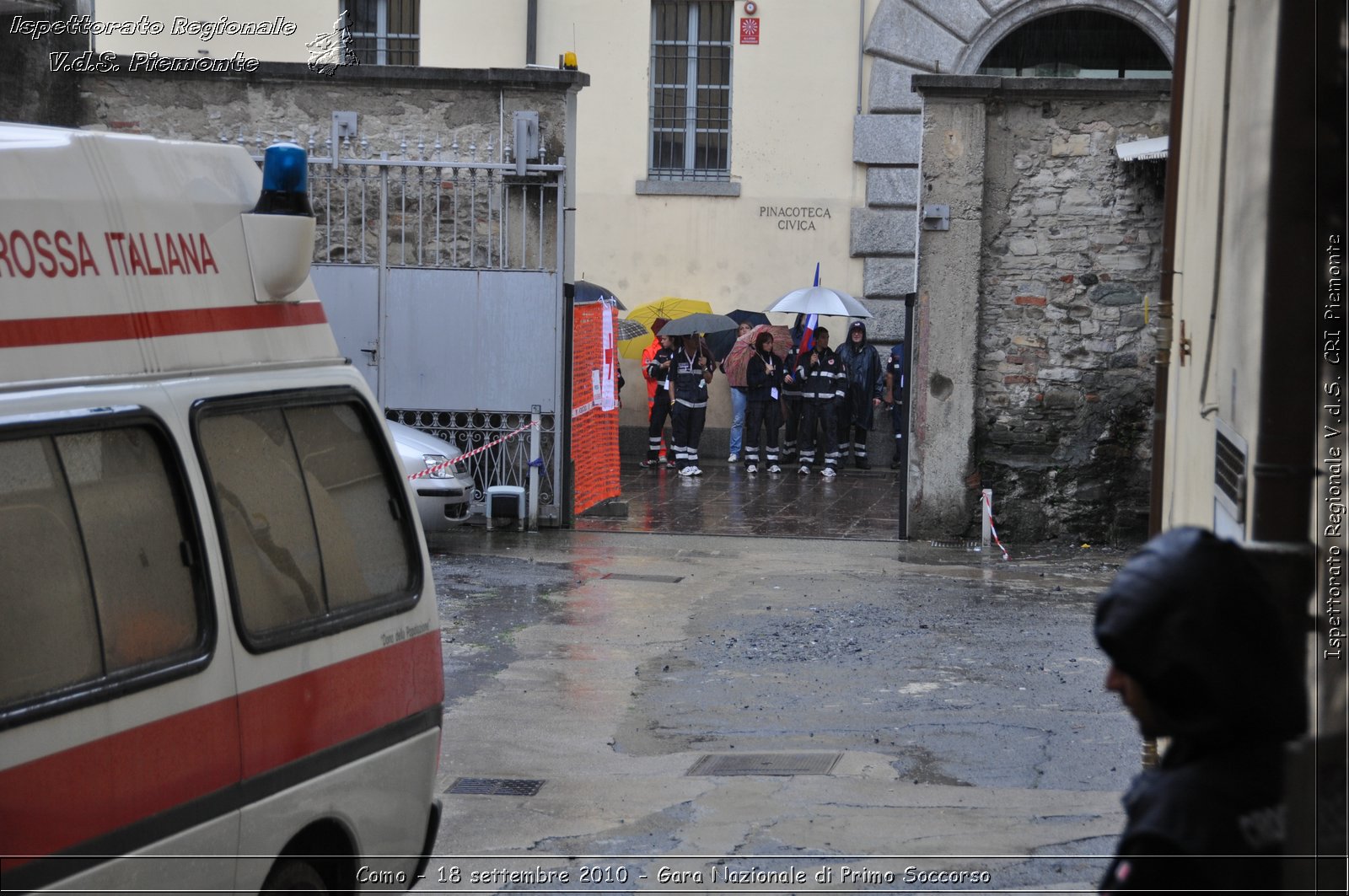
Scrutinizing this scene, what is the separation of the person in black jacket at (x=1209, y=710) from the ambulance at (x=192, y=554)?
7.43 feet

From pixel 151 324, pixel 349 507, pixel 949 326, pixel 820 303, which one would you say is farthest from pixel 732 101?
pixel 151 324

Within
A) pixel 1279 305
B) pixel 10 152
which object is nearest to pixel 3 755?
pixel 10 152

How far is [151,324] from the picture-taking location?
3.79 m

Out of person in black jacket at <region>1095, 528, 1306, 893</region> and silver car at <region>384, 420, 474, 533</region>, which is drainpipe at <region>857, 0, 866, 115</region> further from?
person in black jacket at <region>1095, 528, 1306, 893</region>

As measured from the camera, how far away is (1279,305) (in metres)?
2.77

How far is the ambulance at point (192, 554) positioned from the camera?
10.8ft

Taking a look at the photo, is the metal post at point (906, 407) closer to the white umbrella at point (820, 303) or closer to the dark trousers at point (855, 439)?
the white umbrella at point (820, 303)

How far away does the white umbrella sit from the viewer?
1878 centimetres

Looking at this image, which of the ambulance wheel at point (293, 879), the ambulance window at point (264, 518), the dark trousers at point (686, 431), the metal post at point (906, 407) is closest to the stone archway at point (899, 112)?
the dark trousers at point (686, 431)

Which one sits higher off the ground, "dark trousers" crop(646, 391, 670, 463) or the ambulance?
the ambulance

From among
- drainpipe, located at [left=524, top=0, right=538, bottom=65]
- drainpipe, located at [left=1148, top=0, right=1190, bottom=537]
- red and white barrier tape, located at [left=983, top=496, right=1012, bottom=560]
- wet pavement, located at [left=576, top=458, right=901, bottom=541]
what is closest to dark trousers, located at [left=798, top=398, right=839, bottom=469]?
wet pavement, located at [left=576, top=458, right=901, bottom=541]

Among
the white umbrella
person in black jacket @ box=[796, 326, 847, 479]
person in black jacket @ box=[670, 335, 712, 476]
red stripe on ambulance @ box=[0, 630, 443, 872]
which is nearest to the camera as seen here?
red stripe on ambulance @ box=[0, 630, 443, 872]

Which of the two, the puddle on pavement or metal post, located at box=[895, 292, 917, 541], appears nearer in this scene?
the puddle on pavement

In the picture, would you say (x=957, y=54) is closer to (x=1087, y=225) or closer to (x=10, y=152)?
(x=1087, y=225)
